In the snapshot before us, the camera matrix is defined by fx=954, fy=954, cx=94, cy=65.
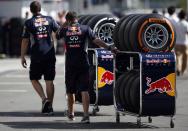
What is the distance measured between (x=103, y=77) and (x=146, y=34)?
2011 millimetres

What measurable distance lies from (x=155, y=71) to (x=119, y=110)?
958 millimetres

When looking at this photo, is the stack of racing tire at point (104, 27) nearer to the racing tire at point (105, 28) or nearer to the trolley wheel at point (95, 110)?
the racing tire at point (105, 28)

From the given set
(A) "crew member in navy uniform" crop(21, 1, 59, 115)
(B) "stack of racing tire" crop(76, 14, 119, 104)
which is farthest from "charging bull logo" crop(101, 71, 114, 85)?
(A) "crew member in navy uniform" crop(21, 1, 59, 115)

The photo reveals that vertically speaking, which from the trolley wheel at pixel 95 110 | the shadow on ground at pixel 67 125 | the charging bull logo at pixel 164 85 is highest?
the charging bull logo at pixel 164 85

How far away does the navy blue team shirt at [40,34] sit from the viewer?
50.9 feet

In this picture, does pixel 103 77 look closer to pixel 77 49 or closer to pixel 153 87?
pixel 77 49

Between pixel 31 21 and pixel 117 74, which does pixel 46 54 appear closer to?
pixel 31 21

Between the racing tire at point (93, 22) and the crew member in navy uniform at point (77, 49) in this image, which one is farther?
the racing tire at point (93, 22)

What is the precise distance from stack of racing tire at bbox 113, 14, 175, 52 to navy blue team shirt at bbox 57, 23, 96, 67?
557 millimetres

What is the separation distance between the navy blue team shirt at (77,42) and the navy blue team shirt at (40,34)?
1.12 m

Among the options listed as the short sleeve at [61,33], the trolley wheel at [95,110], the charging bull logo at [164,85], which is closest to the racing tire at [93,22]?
the trolley wheel at [95,110]

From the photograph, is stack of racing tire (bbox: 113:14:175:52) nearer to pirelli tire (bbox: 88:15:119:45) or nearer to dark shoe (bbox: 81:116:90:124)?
dark shoe (bbox: 81:116:90:124)

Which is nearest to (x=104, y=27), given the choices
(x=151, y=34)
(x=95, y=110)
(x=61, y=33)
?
(x=95, y=110)

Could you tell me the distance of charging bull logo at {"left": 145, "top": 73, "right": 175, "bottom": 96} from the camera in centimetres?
1367
